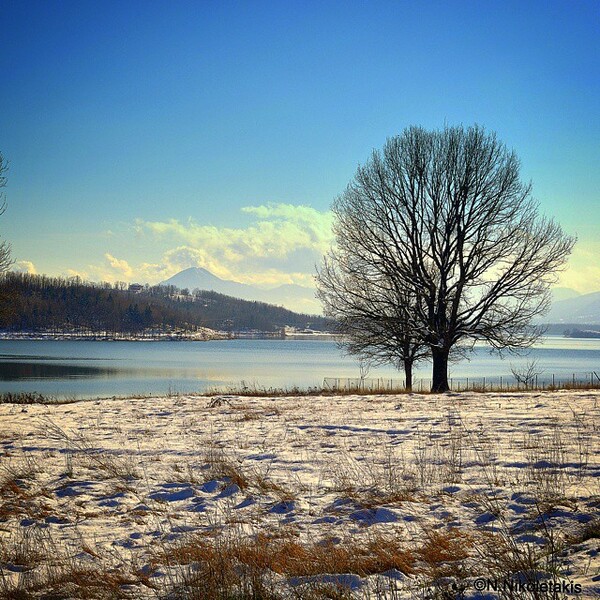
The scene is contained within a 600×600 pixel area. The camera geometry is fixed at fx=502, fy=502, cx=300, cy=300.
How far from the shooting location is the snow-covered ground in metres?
4.67

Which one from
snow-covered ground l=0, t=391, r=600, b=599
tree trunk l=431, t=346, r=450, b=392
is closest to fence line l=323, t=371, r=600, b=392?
tree trunk l=431, t=346, r=450, b=392

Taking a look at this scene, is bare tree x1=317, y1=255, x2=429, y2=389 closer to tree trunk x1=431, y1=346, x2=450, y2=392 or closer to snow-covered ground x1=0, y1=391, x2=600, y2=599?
tree trunk x1=431, y1=346, x2=450, y2=392

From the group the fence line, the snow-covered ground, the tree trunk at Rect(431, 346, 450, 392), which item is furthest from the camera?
the tree trunk at Rect(431, 346, 450, 392)

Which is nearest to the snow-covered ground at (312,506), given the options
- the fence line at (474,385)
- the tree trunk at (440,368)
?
the fence line at (474,385)

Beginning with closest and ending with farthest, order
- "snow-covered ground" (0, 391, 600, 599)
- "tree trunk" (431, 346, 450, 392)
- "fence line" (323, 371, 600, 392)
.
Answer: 1. "snow-covered ground" (0, 391, 600, 599)
2. "fence line" (323, 371, 600, 392)
3. "tree trunk" (431, 346, 450, 392)

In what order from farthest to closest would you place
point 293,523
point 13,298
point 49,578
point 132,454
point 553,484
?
point 13,298
point 132,454
point 553,484
point 293,523
point 49,578

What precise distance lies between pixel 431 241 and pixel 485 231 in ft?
7.35

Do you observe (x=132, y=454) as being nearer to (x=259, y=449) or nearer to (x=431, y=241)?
(x=259, y=449)

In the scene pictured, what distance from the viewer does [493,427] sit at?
10641 millimetres

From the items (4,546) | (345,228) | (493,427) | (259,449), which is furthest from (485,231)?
(4,546)

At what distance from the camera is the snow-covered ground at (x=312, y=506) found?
4668mm

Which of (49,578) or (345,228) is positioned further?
(345,228)

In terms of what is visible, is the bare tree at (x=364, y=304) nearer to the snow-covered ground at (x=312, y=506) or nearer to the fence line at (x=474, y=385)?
the fence line at (x=474, y=385)

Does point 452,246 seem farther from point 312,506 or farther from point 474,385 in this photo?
point 312,506
